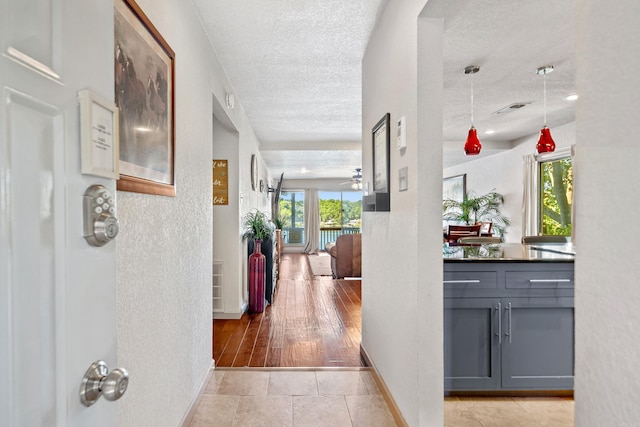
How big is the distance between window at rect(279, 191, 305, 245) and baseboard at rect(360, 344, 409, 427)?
9300 millimetres

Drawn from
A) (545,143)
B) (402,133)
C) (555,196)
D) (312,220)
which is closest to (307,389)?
(402,133)

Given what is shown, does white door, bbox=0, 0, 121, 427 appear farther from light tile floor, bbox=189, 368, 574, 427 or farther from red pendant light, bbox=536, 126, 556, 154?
red pendant light, bbox=536, 126, 556, 154

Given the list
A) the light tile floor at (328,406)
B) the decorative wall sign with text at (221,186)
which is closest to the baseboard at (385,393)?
the light tile floor at (328,406)

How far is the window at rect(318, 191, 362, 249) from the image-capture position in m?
12.3

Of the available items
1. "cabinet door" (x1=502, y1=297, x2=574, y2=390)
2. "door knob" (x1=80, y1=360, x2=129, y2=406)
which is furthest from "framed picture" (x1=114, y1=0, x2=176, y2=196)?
"cabinet door" (x1=502, y1=297, x2=574, y2=390)

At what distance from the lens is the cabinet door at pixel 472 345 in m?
2.31

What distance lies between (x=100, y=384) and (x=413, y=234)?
4.61 feet

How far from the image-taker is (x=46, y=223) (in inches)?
20.8

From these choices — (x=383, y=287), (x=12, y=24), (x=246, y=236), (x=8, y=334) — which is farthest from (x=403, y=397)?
(x=246, y=236)

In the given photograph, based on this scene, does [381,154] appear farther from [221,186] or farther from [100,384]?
[221,186]

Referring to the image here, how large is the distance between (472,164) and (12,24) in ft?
29.9

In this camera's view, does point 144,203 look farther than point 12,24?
Yes

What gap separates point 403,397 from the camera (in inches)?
74.9

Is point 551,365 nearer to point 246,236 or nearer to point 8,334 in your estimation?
point 8,334
